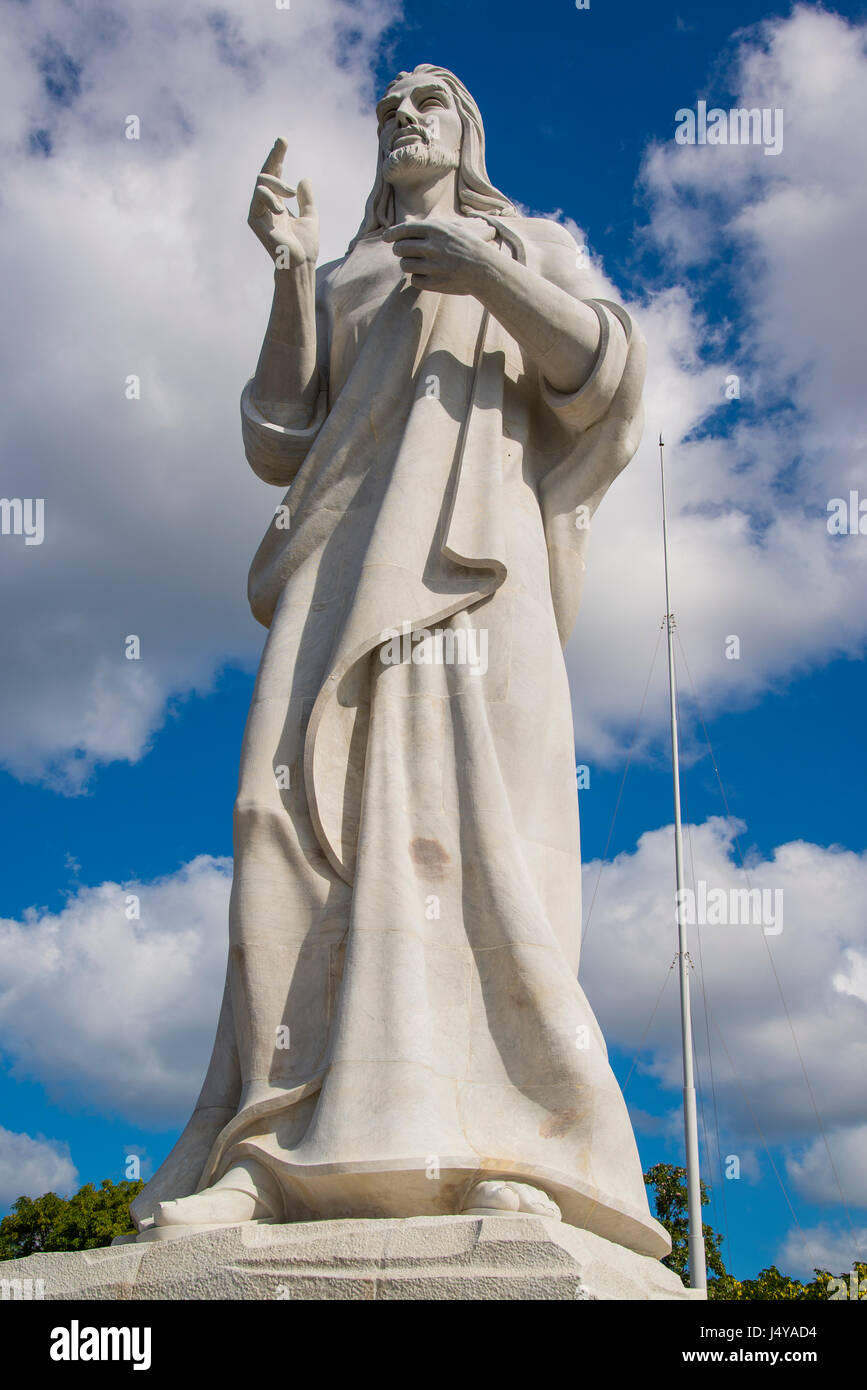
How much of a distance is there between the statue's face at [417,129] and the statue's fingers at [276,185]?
78cm

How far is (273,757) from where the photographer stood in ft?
23.0

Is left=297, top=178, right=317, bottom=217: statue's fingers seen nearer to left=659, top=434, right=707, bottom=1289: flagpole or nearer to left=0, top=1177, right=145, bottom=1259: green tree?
left=659, top=434, right=707, bottom=1289: flagpole

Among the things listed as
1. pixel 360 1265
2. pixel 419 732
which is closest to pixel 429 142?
pixel 419 732

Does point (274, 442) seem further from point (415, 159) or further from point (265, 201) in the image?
point (415, 159)

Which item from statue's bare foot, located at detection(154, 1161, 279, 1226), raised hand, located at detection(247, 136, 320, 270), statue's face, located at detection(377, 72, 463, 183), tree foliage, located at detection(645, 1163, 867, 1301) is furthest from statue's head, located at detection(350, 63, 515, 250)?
tree foliage, located at detection(645, 1163, 867, 1301)

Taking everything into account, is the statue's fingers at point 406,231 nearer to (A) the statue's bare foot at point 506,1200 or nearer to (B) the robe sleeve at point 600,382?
(B) the robe sleeve at point 600,382

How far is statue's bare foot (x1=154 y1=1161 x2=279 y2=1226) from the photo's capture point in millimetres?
5574

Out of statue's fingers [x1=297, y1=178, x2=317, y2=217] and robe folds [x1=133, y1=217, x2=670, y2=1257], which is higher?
statue's fingers [x1=297, y1=178, x2=317, y2=217]

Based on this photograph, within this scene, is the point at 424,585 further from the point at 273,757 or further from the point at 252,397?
the point at 252,397

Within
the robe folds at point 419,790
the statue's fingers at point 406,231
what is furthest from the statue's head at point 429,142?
the statue's fingers at point 406,231

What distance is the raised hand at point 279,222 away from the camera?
26.1ft

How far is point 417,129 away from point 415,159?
21 centimetres

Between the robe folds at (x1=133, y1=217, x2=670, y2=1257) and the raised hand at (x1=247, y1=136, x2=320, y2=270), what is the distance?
0.56m
